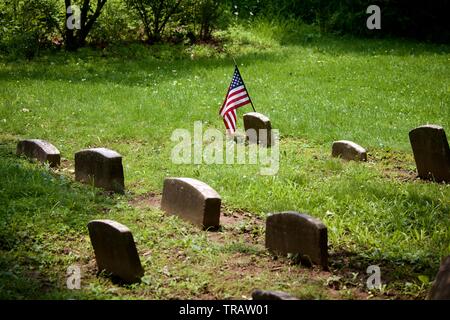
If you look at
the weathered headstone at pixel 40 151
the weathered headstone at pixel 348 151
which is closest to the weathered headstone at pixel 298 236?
the weathered headstone at pixel 348 151

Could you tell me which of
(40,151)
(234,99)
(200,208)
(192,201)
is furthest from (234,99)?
(200,208)

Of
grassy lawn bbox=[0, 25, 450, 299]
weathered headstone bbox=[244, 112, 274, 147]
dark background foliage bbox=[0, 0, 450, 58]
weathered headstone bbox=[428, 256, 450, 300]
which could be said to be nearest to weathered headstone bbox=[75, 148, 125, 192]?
grassy lawn bbox=[0, 25, 450, 299]

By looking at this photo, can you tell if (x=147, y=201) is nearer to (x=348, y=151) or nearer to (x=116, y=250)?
(x=116, y=250)

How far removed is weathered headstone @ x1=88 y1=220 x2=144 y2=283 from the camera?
577cm

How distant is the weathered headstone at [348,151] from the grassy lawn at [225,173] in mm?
285

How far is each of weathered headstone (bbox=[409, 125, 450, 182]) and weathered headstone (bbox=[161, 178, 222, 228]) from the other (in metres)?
3.29

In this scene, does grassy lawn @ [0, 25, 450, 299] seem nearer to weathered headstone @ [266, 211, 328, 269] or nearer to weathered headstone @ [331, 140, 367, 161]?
weathered headstone @ [266, 211, 328, 269]

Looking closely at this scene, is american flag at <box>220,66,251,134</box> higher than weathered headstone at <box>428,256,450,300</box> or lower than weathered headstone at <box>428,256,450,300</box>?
higher

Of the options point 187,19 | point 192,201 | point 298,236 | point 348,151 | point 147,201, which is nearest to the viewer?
point 298,236

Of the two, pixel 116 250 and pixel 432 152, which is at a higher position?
pixel 432 152

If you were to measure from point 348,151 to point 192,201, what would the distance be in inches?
141

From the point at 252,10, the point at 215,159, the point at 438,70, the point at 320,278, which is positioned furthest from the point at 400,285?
the point at 252,10

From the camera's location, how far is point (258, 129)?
10812 millimetres

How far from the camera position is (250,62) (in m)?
16.9
